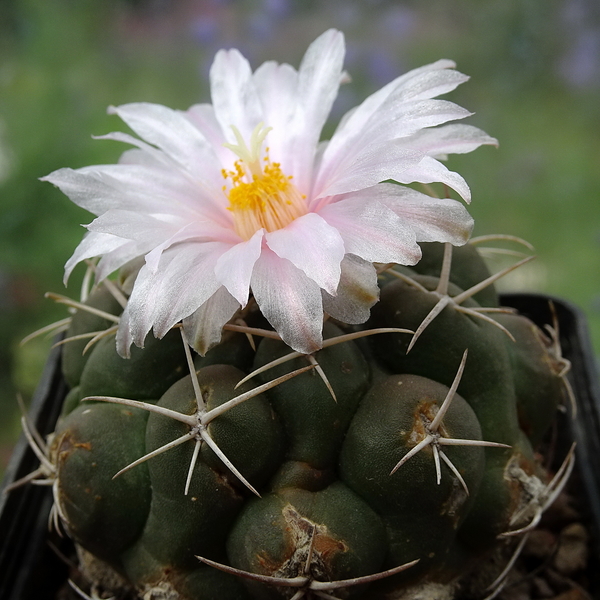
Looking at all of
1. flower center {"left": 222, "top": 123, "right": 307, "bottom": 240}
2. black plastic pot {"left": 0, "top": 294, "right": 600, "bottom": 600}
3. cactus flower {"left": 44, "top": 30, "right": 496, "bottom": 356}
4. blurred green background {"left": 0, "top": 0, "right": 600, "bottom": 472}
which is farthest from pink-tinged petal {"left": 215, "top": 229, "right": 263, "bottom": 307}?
blurred green background {"left": 0, "top": 0, "right": 600, "bottom": 472}

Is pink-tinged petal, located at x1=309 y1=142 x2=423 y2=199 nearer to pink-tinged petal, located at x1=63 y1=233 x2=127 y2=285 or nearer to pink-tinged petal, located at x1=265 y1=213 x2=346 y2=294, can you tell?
pink-tinged petal, located at x1=265 y1=213 x2=346 y2=294

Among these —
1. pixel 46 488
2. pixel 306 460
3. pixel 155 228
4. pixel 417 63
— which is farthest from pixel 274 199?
pixel 417 63

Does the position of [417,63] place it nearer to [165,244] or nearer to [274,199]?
[274,199]

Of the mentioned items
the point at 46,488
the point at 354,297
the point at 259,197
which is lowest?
the point at 46,488

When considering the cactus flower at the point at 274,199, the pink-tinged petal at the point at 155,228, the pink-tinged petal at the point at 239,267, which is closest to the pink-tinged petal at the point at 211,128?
the cactus flower at the point at 274,199

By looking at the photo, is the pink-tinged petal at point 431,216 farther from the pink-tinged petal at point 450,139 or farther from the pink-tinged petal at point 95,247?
the pink-tinged petal at point 95,247

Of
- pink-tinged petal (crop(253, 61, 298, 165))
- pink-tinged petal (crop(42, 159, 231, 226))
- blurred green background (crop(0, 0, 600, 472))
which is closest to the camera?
pink-tinged petal (crop(42, 159, 231, 226))

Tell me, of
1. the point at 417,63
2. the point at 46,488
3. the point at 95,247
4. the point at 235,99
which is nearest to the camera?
the point at 95,247
